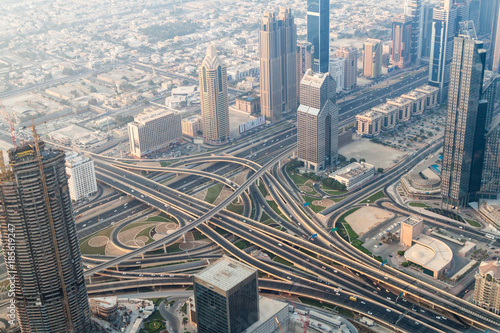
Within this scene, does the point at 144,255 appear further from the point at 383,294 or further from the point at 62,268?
the point at 383,294

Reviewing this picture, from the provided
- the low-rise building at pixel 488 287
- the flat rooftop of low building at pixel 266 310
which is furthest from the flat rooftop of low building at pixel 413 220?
the flat rooftop of low building at pixel 266 310

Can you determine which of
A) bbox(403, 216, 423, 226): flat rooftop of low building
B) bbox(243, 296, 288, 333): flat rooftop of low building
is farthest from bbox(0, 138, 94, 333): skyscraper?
bbox(403, 216, 423, 226): flat rooftop of low building

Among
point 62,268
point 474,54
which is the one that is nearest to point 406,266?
point 474,54

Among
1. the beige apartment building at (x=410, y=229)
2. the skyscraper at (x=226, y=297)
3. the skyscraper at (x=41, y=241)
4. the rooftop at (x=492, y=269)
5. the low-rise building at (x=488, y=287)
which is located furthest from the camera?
the beige apartment building at (x=410, y=229)

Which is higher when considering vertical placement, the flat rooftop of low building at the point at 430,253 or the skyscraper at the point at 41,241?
the skyscraper at the point at 41,241

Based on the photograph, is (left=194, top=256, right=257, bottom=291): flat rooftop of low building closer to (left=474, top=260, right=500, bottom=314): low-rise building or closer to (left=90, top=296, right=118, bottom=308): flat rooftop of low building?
(left=90, top=296, right=118, bottom=308): flat rooftop of low building

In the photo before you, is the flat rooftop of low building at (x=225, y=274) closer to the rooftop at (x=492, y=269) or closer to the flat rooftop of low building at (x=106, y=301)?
the flat rooftop of low building at (x=106, y=301)
